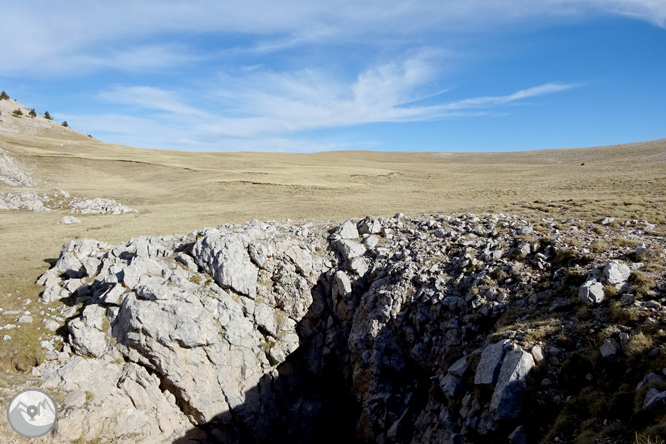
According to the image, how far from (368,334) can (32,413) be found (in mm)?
11783

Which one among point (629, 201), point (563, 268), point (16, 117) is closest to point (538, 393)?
point (563, 268)

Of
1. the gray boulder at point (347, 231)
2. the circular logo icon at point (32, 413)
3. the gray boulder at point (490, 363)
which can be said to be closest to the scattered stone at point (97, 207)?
the gray boulder at point (347, 231)

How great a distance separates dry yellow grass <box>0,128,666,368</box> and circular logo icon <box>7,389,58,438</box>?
2.64 m

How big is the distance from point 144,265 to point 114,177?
5412cm

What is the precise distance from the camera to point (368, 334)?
1491 centimetres

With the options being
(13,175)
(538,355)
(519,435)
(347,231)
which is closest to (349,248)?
(347,231)

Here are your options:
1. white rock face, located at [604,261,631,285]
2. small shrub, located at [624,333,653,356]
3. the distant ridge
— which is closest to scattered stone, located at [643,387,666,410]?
small shrub, located at [624,333,653,356]

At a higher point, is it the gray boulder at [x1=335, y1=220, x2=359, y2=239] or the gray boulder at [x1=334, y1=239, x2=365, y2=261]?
the gray boulder at [x1=335, y1=220, x2=359, y2=239]

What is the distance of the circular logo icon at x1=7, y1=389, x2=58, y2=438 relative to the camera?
1102 cm

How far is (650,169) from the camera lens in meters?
49.7

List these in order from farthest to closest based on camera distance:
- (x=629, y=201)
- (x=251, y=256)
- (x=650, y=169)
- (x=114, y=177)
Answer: (x=114, y=177) < (x=650, y=169) < (x=629, y=201) < (x=251, y=256)

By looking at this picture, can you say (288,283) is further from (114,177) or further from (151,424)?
(114,177)

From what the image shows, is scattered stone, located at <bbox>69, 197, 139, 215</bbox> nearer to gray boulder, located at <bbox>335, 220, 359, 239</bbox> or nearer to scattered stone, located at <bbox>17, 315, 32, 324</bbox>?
scattered stone, located at <bbox>17, 315, 32, 324</bbox>

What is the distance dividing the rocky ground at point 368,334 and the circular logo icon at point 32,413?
394 millimetres
